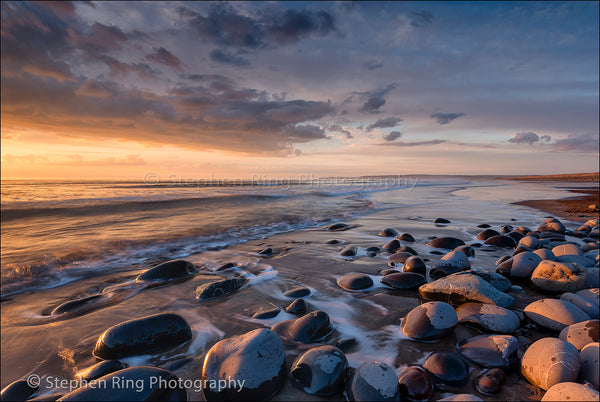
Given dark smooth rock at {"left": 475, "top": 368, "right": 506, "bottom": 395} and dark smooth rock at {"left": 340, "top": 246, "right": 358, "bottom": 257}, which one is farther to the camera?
dark smooth rock at {"left": 340, "top": 246, "right": 358, "bottom": 257}

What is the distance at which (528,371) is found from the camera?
1.78 metres

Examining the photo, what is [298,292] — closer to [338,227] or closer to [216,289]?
[216,289]

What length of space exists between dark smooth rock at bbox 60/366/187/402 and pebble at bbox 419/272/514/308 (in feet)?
8.69

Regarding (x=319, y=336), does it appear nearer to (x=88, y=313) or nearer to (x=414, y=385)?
(x=414, y=385)

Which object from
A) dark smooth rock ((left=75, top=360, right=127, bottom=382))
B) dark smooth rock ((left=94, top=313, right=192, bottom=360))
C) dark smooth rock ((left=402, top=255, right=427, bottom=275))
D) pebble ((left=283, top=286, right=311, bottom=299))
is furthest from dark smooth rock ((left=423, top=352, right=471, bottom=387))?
dark smooth rock ((left=75, top=360, right=127, bottom=382))

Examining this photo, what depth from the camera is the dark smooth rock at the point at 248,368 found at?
1710 millimetres

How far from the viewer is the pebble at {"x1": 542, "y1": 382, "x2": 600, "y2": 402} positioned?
4.49ft

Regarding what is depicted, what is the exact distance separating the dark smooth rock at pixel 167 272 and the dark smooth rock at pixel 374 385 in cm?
333

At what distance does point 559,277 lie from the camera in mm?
3146

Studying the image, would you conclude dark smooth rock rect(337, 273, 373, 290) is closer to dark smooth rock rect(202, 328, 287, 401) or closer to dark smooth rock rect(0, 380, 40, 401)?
dark smooth rock rect(202, 328, 287, 401)

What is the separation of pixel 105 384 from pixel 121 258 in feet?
14.8

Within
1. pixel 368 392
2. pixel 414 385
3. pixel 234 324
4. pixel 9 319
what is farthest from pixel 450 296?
pixel 9 319

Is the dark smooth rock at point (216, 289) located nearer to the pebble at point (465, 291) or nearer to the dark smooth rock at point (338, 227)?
the pebble at point (465, 291)

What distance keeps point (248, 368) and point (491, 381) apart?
1607mm
